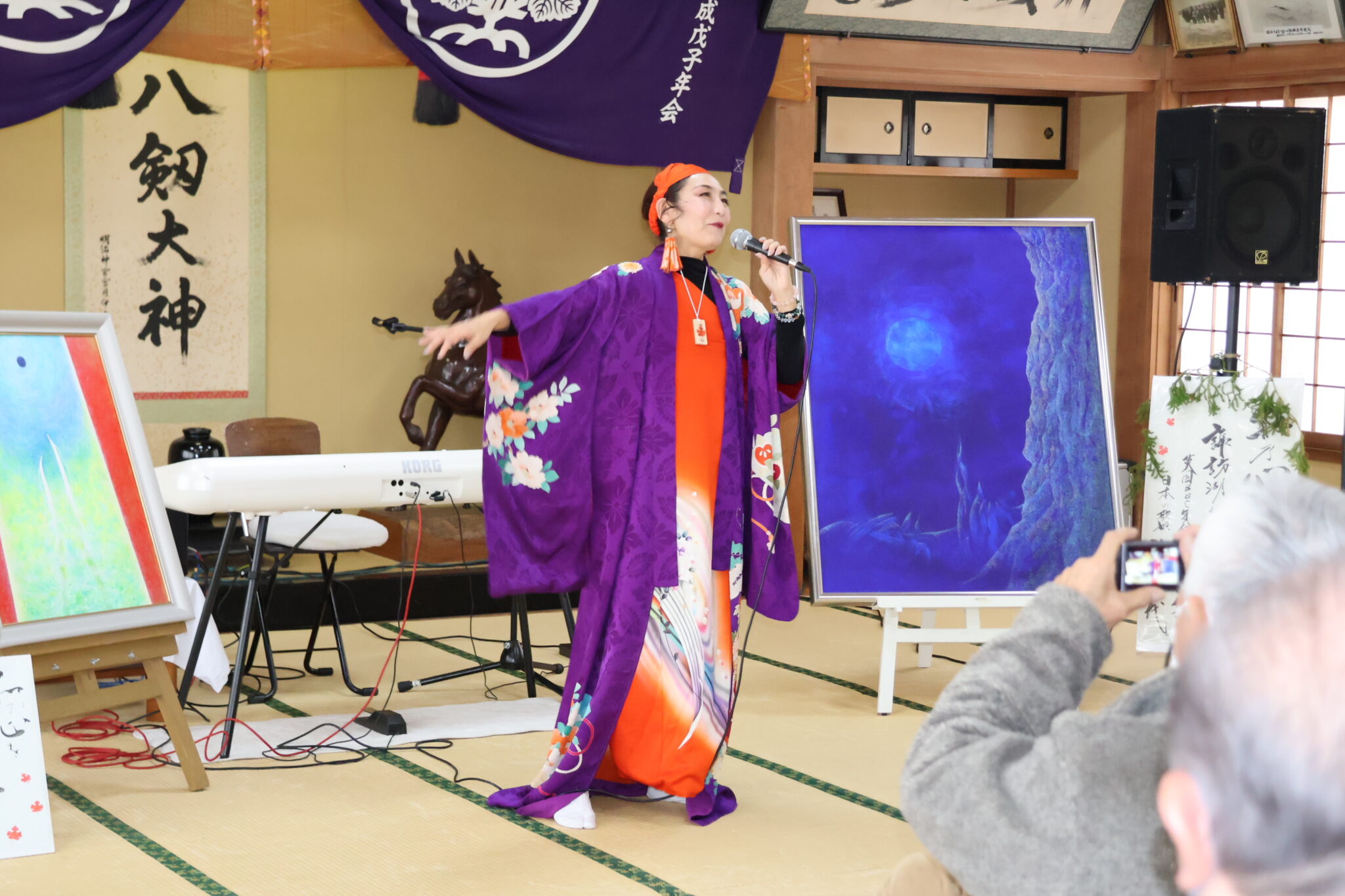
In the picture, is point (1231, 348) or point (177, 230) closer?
point (1231, 348)

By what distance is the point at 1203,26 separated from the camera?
5.90 m

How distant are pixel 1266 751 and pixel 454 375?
5.19 meters

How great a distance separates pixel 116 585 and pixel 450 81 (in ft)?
8.32

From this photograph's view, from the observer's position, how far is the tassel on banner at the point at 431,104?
5996 millimetres

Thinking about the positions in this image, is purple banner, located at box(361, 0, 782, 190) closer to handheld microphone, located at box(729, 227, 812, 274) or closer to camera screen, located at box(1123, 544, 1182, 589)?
handheld microphone, located at box(729, 227, 812, 274)

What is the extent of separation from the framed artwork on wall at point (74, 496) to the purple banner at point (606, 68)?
2.13 m

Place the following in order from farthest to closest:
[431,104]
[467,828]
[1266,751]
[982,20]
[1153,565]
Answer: [431,104] → [982,20] → [467,828] → [1153,565] → [1266,751]

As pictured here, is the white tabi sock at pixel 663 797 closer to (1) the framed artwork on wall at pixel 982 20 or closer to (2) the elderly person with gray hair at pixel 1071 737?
(2) the elderly person with gray hair at pixel 1071 737

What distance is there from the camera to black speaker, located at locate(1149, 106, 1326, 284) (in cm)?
430

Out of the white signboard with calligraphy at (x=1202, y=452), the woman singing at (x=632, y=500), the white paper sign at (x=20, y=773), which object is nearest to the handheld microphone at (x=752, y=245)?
the woman singing at (x=632, y=500)

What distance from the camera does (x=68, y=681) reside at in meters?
4.18

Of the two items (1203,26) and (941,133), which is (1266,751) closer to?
(1203,26)

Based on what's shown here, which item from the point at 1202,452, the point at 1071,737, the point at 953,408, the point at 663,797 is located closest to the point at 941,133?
the point at 953,408

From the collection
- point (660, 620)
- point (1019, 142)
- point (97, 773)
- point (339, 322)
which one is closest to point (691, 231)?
point (660, 620)
